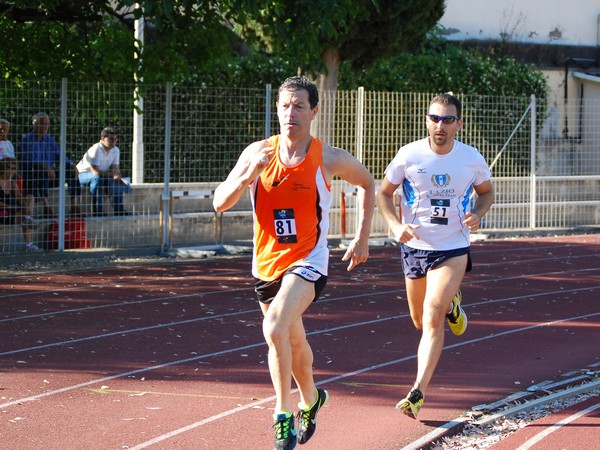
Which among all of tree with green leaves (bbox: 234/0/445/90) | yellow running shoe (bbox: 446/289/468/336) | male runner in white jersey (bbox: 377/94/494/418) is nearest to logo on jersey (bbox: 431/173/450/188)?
male runner in white jersey (bbox: 377/94/494/418)

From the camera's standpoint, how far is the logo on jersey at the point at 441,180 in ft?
25.2

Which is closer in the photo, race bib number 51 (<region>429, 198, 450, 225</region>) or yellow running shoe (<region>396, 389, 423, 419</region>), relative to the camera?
yellow running shoe (<region>396, 389, 423, 419</region>)

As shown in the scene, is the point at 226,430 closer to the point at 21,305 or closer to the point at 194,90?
the point at 21,305

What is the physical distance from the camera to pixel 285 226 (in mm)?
6504

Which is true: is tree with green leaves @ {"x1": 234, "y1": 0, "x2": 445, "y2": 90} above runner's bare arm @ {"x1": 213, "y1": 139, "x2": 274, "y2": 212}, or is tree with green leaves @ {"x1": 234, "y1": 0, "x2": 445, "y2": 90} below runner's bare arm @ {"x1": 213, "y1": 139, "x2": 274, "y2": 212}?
above

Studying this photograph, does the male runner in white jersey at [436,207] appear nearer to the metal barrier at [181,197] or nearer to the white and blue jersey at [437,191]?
the white and blue jersey at [437,191]

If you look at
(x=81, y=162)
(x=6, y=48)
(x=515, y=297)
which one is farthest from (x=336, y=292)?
(x=6, y=48)

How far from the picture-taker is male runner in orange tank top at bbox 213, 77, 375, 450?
20.7 feet

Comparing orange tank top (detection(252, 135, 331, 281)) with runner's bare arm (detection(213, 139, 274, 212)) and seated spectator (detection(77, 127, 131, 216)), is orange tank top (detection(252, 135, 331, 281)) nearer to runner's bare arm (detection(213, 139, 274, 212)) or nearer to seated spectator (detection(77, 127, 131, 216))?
runner's bare arm (detection(213, 139, 274, 212))

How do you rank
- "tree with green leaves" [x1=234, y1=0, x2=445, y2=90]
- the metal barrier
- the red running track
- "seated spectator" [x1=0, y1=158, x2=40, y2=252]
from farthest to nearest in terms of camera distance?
"tree with green leaves" [x1=234, y1=0, x2=445, y2=90]
the metal barrier
"seated spectator" [x1=0, y1=158, x2=40, y2=252]
the red running track

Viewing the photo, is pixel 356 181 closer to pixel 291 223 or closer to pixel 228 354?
pixel 291 223

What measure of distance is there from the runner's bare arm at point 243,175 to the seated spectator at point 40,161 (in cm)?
982

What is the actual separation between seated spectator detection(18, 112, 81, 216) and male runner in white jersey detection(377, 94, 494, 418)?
8.94 metres

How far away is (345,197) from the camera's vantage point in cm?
1967
